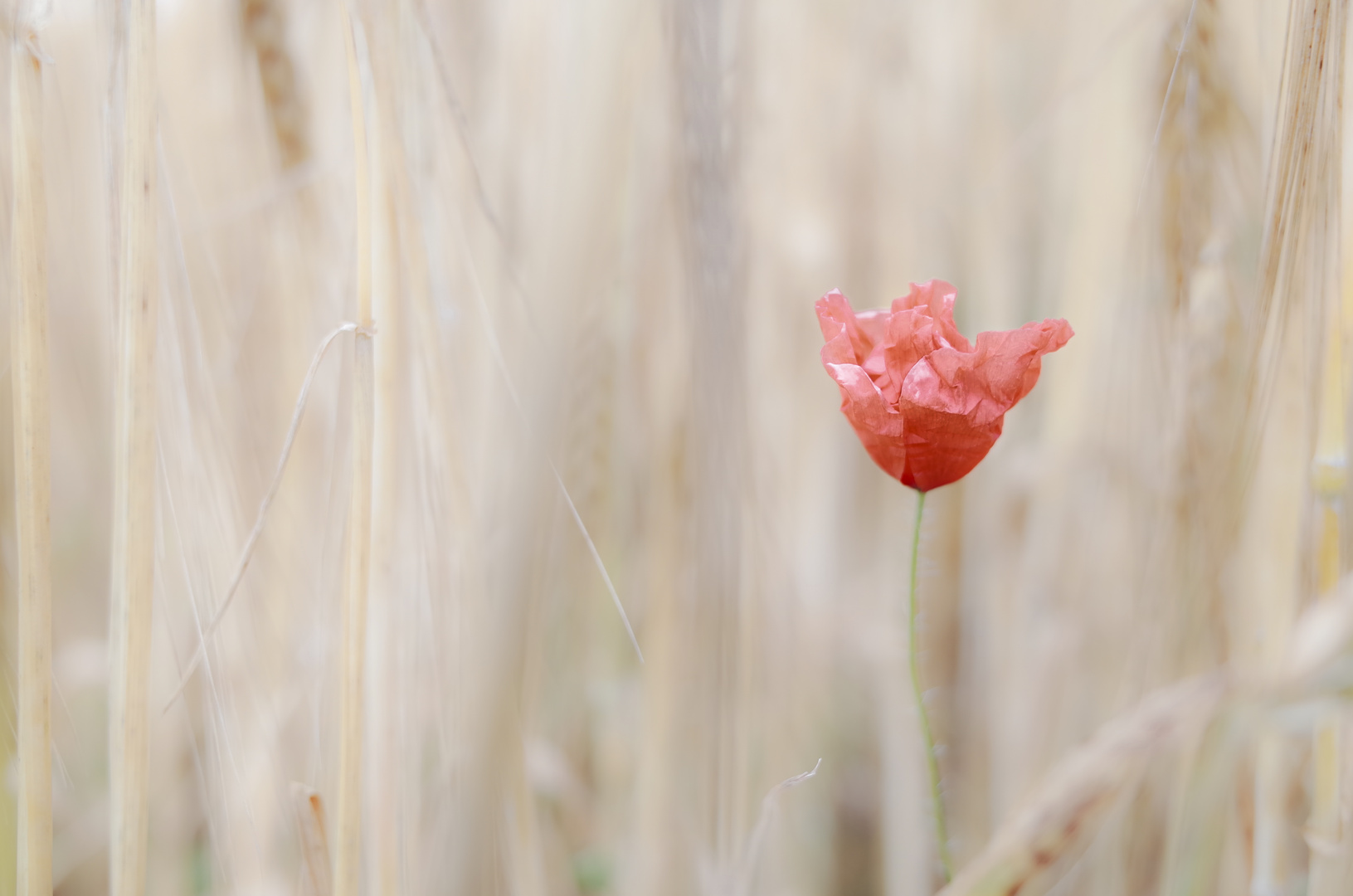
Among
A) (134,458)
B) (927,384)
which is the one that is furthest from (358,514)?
(927,384)

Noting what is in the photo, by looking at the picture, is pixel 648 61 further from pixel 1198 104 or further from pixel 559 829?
pixel 559 829

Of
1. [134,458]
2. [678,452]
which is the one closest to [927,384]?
[678,452]

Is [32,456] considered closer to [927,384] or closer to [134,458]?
[134,458]

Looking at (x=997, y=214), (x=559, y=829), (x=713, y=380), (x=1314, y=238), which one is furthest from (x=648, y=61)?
(x=559, y=829)

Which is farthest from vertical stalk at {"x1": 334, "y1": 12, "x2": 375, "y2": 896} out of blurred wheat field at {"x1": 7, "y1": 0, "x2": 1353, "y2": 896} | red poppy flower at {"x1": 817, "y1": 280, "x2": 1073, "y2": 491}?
red poppy flower at {"x1": 817, "y1": 280, "x2": 1073, "y2": 491}

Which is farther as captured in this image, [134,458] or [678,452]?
[678,452]

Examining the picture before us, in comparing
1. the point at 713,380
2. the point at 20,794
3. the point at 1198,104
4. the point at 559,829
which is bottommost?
the point at 559,829

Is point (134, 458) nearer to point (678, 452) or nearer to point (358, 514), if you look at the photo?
point (358, 514)
